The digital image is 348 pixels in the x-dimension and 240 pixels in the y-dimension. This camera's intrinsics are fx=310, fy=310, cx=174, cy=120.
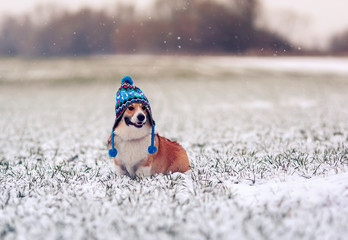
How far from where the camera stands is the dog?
400 cm

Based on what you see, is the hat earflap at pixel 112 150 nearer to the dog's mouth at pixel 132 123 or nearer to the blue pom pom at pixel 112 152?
the blue pom pom at pixel 112 152

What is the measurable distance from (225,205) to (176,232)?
0.76 meters

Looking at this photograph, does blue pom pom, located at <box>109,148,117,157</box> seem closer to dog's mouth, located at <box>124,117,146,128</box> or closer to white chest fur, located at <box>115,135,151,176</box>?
white chest fur, located at <box>115,135,151,176</box>

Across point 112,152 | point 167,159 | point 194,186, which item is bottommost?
point 194,186

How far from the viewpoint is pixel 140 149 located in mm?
Answer: 4180

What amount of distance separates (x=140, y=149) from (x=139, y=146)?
0.14 ft

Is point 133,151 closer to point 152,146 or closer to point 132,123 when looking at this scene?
point 152,146

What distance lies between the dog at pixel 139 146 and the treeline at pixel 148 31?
52.5 ft

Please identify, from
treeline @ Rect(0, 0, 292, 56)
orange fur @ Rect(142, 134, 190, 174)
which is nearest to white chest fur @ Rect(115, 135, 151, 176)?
orange fur @ Rect(142, 134, 190, 174)

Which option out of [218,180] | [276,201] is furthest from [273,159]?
[276,201]

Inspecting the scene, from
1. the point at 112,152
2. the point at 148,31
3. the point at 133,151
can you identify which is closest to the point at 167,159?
the point at 133,151

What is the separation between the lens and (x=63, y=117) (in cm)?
1209

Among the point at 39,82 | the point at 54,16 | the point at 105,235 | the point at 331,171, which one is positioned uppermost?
the point at 54,16

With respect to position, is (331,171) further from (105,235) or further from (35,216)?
(35,216)
